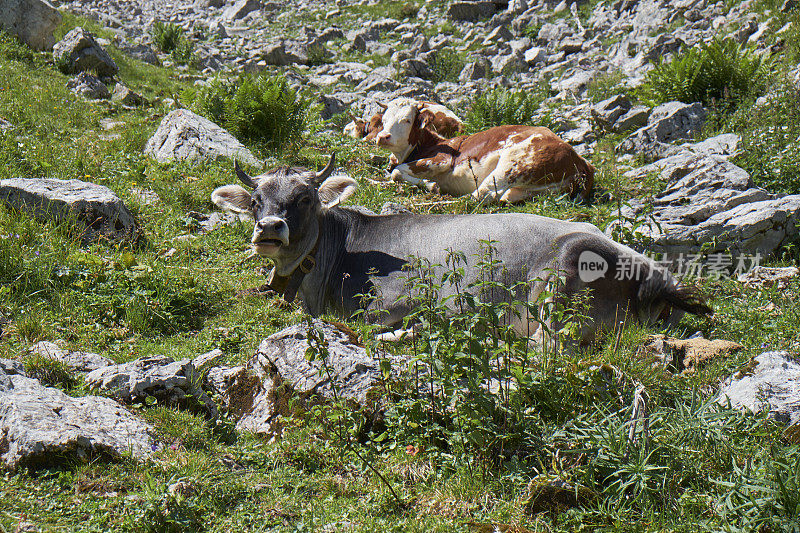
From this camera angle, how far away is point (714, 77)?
11.7 m

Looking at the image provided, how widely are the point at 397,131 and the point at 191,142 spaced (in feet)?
10.2

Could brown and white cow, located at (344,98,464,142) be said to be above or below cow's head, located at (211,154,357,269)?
above

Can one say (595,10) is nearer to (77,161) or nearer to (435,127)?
(435,127)

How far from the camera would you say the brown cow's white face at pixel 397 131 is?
10.9m

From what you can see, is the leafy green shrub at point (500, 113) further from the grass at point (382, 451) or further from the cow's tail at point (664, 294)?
the cow's tail at point (664, 294)

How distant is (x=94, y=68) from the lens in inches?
538

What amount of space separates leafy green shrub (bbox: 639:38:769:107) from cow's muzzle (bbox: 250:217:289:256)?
8085 mm

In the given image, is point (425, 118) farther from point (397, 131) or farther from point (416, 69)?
point (416, 69)

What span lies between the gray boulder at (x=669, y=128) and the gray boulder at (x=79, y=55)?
10.00 meters

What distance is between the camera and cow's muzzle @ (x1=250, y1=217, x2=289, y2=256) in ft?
20.9

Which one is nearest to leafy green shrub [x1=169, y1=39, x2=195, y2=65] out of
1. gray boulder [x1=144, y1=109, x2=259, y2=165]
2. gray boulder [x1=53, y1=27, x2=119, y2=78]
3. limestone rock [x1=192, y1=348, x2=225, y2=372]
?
gray boulder [x1=53, y1=27, x2=119, y2=78]

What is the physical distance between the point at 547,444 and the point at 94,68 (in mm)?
12915

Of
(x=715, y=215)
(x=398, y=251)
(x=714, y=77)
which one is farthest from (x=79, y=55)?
(x=715, y=215)

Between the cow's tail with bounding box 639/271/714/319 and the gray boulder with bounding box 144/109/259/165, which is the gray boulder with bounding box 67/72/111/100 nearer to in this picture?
the gray boulder with bounding box 144/109/259/165
